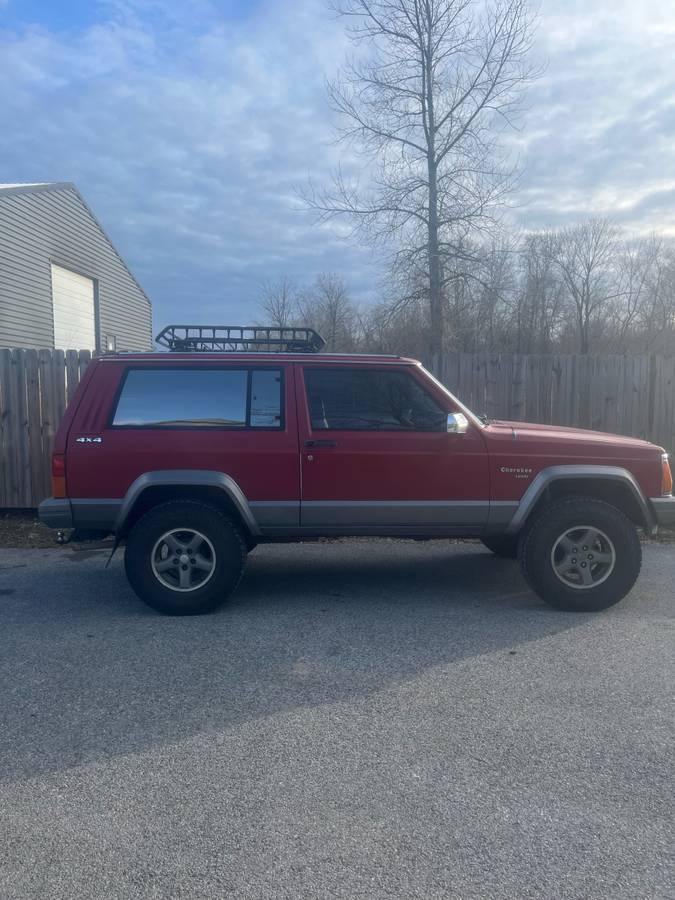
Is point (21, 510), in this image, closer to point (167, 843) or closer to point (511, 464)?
point (511, 464)

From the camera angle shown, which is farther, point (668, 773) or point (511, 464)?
point (511, 464)

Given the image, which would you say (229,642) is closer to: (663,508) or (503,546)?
(503,546)

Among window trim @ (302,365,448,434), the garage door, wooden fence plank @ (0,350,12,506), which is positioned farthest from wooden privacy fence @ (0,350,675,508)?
the garage door

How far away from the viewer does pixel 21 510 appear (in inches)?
376

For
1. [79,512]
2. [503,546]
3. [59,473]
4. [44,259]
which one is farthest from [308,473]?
[44,259]

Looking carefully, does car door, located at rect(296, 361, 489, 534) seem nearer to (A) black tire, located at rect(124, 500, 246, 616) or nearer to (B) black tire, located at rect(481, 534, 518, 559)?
(A) black tire, located at rect(124, 500, 246, 616)

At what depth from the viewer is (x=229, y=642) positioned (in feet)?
16.6

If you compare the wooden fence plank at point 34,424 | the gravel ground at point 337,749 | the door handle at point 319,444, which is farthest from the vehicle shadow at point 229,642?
the wooden fence plank at point 34,424

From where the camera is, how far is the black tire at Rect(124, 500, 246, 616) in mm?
5582

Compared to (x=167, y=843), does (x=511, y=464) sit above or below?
above

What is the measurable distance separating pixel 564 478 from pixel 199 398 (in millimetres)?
2967

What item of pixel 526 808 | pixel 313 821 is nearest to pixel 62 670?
pixel 313 821

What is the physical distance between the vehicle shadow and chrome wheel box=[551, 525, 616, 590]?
1.07ft

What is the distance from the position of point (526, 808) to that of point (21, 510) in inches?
322
